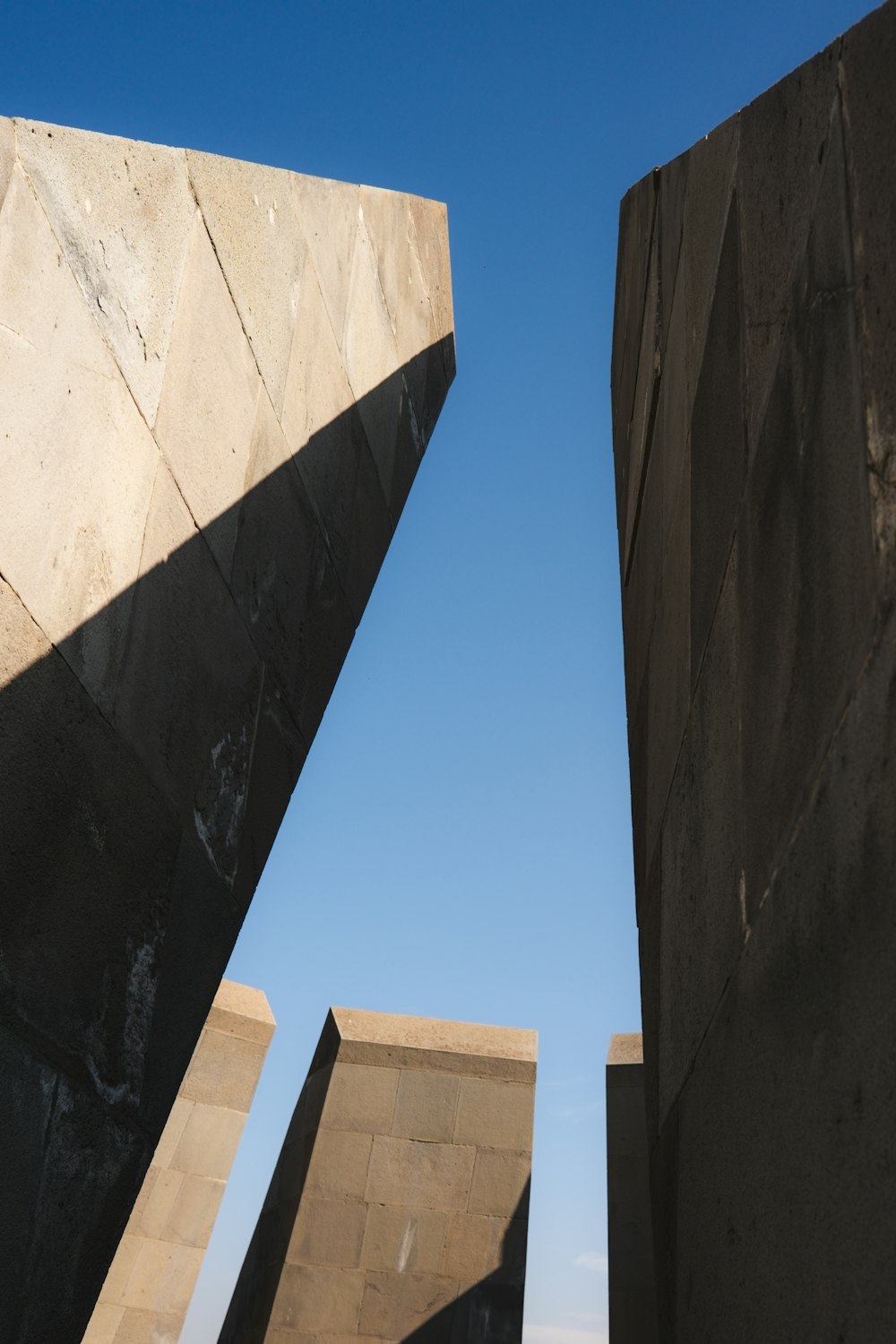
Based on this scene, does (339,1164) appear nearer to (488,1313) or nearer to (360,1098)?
(360,1098)

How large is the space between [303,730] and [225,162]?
1.78 metres

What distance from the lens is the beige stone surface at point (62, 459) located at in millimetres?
2367

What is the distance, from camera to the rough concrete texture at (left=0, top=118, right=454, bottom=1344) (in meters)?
2.38

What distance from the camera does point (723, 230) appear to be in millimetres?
2375

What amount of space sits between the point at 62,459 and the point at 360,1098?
6.75 meters

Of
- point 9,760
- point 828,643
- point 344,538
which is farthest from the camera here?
point 344,538

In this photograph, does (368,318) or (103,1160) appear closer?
(103,1160)

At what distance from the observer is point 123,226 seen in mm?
2842

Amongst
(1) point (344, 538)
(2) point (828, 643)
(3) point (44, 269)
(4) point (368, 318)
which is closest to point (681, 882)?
(2) point (828, 643)

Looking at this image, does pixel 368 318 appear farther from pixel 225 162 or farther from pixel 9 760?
pixel 9 760

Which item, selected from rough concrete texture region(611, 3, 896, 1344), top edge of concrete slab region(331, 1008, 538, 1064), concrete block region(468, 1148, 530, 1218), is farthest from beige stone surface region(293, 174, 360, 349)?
concrete block region(468, 1148, 530, 1218)

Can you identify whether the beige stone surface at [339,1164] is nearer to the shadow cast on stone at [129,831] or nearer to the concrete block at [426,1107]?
the concrete block at [426,1107]

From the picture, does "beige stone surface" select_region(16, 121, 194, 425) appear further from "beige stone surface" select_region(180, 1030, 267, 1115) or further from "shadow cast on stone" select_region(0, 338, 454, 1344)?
"beige stone surface" select_region(180, 1030, 267, 1115)

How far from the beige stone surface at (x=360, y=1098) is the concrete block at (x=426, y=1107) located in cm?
7
